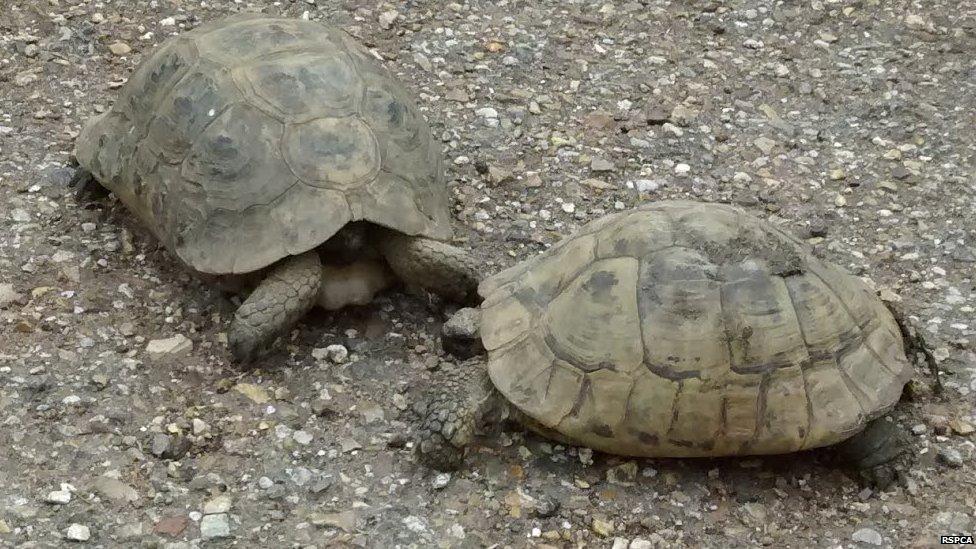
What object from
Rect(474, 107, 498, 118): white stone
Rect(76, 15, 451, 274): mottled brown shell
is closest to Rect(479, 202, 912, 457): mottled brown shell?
Rect(76, 15, 451, 274): mottled brown shell

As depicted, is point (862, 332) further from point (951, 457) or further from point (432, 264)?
point (432, 264)

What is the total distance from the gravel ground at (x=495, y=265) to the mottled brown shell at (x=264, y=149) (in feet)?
1.06

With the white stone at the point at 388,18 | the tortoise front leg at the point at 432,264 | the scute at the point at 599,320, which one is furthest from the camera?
the white stone at the point at 388,18

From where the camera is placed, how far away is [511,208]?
465 cm

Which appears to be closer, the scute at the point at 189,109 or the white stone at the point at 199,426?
the white stone at the point at 199,426

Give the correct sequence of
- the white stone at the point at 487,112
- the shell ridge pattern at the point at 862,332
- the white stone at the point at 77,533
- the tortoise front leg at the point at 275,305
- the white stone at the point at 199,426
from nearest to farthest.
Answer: the white stone at the point at 77,533 < the shell ridge pattern at the point at 862,332 < the white stone at the point at 199,426 < the tortoise front leg at the point at 275,305 < the white stone at the point at 487,112

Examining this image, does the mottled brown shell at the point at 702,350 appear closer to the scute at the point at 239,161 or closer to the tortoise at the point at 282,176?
the tortoise at the point at 282,176

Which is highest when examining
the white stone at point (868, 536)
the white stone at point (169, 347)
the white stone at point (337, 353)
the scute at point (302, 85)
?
the scute at point (302, 85)

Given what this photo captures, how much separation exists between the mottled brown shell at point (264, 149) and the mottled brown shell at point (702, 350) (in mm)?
902

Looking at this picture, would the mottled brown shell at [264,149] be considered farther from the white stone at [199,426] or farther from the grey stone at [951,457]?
the grey stone at [951,457]

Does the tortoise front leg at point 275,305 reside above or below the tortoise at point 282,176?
below

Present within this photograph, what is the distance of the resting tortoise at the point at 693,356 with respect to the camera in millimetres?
3213

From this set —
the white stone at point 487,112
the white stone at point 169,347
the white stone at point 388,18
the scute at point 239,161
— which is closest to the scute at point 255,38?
the scute at point 239,161

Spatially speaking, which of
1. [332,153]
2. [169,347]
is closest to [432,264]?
[332,153]
